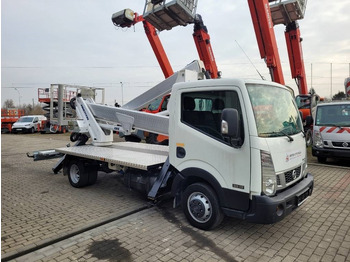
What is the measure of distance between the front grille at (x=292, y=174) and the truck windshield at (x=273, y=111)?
0.55 metres

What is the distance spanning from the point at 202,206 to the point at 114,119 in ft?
11.1

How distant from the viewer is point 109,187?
6.42 m

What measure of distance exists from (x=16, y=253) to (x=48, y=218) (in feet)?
3.70

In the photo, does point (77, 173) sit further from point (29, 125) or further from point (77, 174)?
point (29, 125)

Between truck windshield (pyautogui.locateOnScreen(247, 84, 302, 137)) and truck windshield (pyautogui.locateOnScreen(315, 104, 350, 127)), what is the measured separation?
4612mm

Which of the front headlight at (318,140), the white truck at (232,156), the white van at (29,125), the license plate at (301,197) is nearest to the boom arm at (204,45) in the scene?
the front headlight at (318,140)

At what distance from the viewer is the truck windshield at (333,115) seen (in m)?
7.88

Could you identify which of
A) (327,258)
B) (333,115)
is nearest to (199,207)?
(327,258)

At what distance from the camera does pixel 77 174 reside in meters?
6.38

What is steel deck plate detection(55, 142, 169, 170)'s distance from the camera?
4.83m

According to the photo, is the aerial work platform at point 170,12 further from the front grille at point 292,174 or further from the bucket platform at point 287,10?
the front grille at point 292,174

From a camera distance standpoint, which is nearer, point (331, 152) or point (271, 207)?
point (271, 207)

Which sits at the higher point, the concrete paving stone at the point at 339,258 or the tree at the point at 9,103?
the tree at the point at 9,103

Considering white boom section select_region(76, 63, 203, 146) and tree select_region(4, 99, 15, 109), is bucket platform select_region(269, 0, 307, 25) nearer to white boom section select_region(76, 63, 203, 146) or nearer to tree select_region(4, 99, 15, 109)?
white boom section select_region(76, 63, 203, 146)
